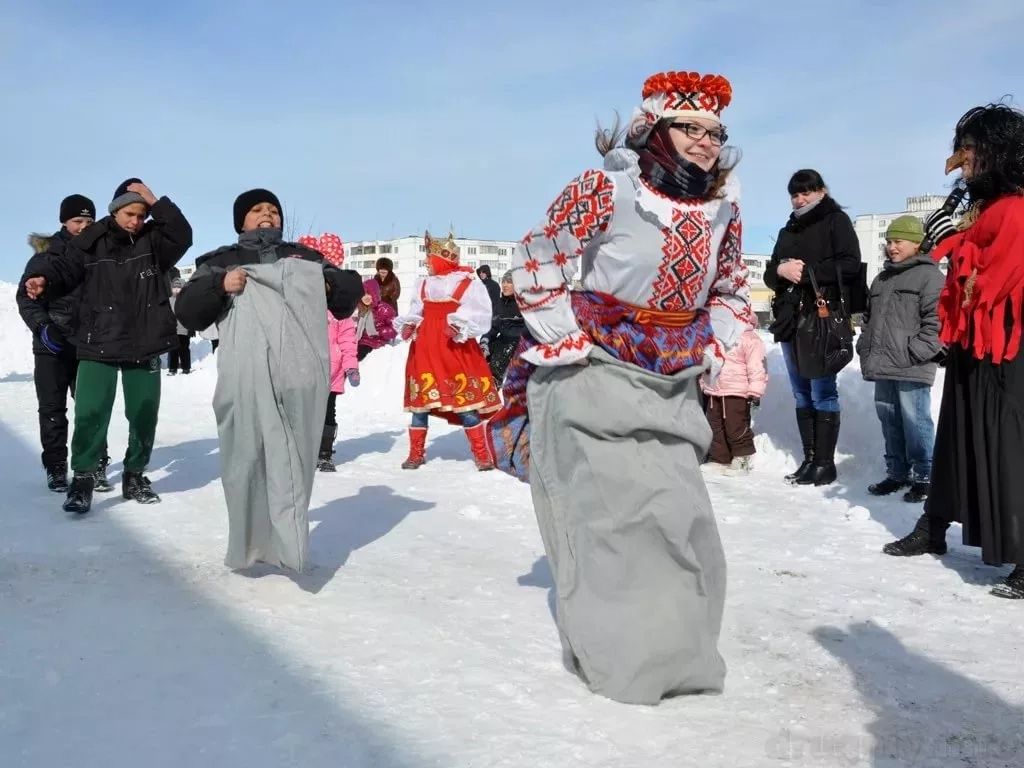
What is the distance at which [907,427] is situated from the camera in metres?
6.09

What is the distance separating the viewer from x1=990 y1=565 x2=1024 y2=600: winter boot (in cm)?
407

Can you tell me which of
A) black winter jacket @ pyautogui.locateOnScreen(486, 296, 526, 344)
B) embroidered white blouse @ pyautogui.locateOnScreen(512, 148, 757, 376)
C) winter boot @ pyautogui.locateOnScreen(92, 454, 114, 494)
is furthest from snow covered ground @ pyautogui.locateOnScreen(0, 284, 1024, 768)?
black winter jacket @ pyautogui.locateOnScreen(486, 296, 526, 344)

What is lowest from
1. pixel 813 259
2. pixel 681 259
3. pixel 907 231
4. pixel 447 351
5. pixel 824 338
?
pixel 447 351

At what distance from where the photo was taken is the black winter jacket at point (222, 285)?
392 cm

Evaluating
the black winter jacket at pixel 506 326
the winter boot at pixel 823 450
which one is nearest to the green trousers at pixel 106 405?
the winter boot at pixel 823 450

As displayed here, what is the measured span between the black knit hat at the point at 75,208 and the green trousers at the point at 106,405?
1609 mm

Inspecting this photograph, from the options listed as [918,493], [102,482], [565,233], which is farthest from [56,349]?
[918,493]

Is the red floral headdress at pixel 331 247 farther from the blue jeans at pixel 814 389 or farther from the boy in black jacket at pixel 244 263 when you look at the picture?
the blue jeans at pixel 814 389

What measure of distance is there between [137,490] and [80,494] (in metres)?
0.46

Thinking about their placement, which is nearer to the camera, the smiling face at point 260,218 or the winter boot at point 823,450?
the smiling face at point 260,218

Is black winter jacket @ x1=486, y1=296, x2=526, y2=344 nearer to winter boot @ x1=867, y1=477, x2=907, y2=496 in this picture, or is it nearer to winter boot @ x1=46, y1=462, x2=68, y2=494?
winter boot @ x1=867, y1=477, x2=907, y2=496

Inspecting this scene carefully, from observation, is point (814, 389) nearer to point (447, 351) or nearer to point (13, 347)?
point (447, 351)

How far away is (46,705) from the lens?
8.95 ft

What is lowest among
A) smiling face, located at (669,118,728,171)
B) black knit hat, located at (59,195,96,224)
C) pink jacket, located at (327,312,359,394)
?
pink jacket, located at (327,312,359,394)
